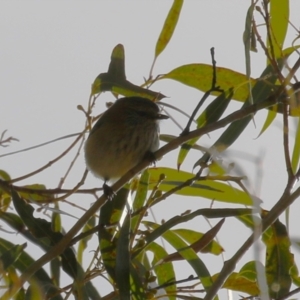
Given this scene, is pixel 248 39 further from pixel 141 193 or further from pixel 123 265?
pixel 123 265

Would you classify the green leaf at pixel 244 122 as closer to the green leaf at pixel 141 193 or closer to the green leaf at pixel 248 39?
the green leaf at pixel 248 39

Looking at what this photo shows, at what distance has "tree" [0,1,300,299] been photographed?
2.37 metres

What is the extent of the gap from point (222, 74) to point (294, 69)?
0.72 m

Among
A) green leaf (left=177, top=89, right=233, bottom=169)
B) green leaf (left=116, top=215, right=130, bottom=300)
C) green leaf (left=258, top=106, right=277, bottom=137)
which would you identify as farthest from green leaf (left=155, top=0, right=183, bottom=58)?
green leaf (left=116, top=215, right=130, bottom=300)

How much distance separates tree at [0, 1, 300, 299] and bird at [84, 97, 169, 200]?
0.73 meters

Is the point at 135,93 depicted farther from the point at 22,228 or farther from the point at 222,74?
the point at 22,228

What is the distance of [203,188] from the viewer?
292cm

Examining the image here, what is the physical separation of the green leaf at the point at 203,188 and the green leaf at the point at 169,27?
1.75 ft

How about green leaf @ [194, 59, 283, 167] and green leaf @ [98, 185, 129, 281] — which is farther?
green leaf @ [194, 59, 283, 167]

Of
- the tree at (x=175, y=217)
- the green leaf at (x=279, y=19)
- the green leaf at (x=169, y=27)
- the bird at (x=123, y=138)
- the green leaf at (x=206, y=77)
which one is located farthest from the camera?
the bird at (x=123, y=138)

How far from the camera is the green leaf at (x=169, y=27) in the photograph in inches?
121

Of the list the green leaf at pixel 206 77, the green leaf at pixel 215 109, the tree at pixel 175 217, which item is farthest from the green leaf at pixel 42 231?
the green leaf at pixel 206 77

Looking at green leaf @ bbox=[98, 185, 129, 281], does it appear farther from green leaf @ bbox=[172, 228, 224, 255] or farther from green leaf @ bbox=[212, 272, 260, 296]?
green leaf @ bbox=[212, 272, 260, 296]

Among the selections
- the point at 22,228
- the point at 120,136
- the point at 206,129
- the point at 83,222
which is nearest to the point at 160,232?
the point at 83,222
